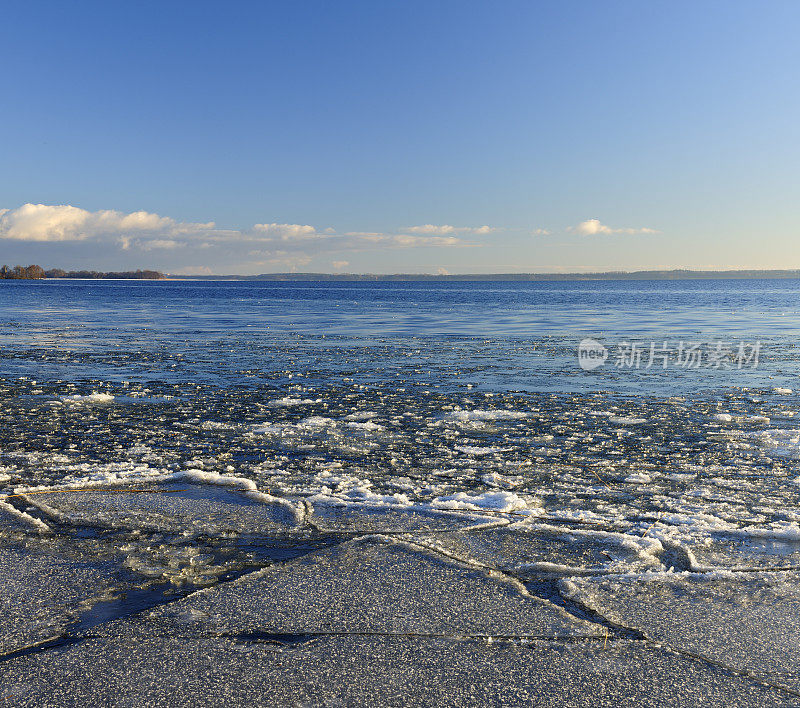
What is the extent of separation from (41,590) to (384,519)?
8.07 feet

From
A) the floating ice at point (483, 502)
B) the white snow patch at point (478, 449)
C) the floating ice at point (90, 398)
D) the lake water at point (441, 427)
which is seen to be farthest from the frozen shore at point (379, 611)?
the floating ice at point (90, 398)

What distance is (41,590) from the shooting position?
12.7ft

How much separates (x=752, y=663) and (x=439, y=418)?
650 cm

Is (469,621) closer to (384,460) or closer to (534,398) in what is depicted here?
(384,460)

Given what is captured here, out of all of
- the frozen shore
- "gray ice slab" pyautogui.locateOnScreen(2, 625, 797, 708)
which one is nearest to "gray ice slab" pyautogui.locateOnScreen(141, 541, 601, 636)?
the frozen shore

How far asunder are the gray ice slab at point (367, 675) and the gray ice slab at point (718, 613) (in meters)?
0.19

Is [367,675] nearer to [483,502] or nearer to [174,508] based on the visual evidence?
[483,502]

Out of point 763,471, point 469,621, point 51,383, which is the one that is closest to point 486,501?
point 469,621

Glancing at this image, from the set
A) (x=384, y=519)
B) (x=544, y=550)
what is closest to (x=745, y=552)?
(x=544, y=550)

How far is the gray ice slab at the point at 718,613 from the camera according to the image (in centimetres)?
322

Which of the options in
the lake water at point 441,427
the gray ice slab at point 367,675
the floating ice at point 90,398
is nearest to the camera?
the gray ice slab at point 367,675

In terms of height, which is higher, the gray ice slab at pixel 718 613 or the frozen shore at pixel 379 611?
the gray ice slab at pixel 718 613

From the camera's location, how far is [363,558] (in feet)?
14.6

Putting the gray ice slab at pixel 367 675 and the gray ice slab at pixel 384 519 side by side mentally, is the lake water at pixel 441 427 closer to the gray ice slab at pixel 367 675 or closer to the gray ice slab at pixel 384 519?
the gray ice slab at pixel 384 519
